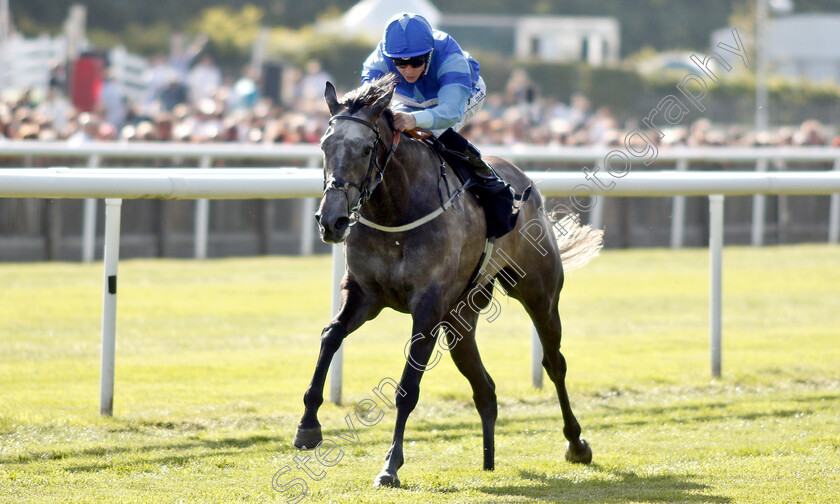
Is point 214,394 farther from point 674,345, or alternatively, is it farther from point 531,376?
point 674,345

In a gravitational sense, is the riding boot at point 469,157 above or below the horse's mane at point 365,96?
below

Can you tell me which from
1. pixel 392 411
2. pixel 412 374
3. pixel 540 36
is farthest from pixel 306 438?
A: pixel 540 36

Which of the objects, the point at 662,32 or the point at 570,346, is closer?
the point at 570,346

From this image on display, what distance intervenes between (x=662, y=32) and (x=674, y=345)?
144 ft

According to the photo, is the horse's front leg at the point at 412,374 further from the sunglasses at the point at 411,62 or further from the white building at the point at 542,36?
the white building at the point at 542,36

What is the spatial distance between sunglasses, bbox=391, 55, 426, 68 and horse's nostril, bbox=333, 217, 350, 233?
98 cm

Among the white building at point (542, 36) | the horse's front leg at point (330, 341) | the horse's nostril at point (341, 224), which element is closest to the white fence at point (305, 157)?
the horse's front leg at point (330, 341)

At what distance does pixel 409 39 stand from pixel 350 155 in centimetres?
76

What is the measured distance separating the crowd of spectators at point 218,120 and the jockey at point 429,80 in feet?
20.0

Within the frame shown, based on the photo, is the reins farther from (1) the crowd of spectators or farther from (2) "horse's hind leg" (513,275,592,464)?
(1) the crowd of spectators

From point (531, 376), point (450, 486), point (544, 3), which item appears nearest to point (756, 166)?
point (531, 376)

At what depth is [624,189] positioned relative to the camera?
20.5ft

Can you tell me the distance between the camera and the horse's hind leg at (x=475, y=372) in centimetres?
475

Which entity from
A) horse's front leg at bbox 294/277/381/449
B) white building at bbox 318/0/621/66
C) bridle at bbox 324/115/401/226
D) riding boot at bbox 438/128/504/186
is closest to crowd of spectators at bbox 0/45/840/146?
riding boot at bbox 438/128/504/186
